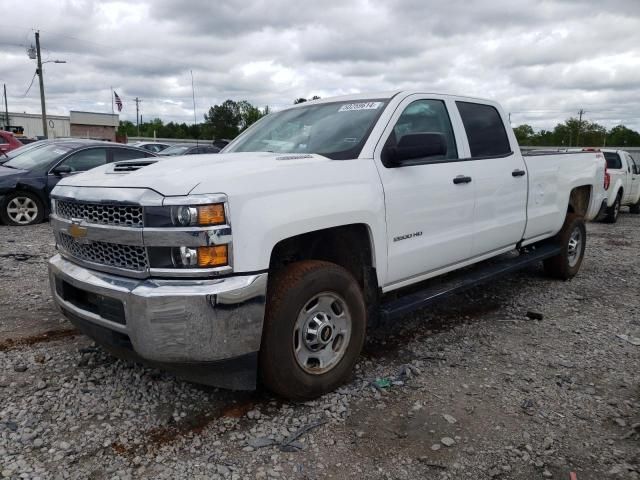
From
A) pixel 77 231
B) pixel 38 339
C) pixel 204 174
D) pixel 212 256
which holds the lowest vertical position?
pixel 38 339

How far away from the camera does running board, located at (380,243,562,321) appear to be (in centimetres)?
374

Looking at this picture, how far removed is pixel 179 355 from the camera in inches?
106

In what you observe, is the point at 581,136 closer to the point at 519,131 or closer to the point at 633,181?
the point at 519,131

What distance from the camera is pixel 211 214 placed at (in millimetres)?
2641

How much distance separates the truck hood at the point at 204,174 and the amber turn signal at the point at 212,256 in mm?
288

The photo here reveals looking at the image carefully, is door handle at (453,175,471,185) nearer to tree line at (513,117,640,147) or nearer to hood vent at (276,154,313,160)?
hood vent at (276,154,313,160)

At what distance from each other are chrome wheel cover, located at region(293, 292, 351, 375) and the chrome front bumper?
369 millimetres

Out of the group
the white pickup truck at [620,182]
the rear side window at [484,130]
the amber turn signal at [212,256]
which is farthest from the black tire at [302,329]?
the white pickup truck at [620,182]

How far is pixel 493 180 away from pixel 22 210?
26.1 ft

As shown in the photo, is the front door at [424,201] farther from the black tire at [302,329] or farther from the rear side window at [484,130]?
Answer: the black tire at [302,329]

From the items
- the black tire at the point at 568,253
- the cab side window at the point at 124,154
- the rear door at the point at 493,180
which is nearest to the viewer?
the rear door at the point at 493,180

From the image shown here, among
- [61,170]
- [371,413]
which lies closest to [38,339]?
[371,413]

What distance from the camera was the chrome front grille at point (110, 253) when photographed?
278cm

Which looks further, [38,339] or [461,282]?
[461,282]
